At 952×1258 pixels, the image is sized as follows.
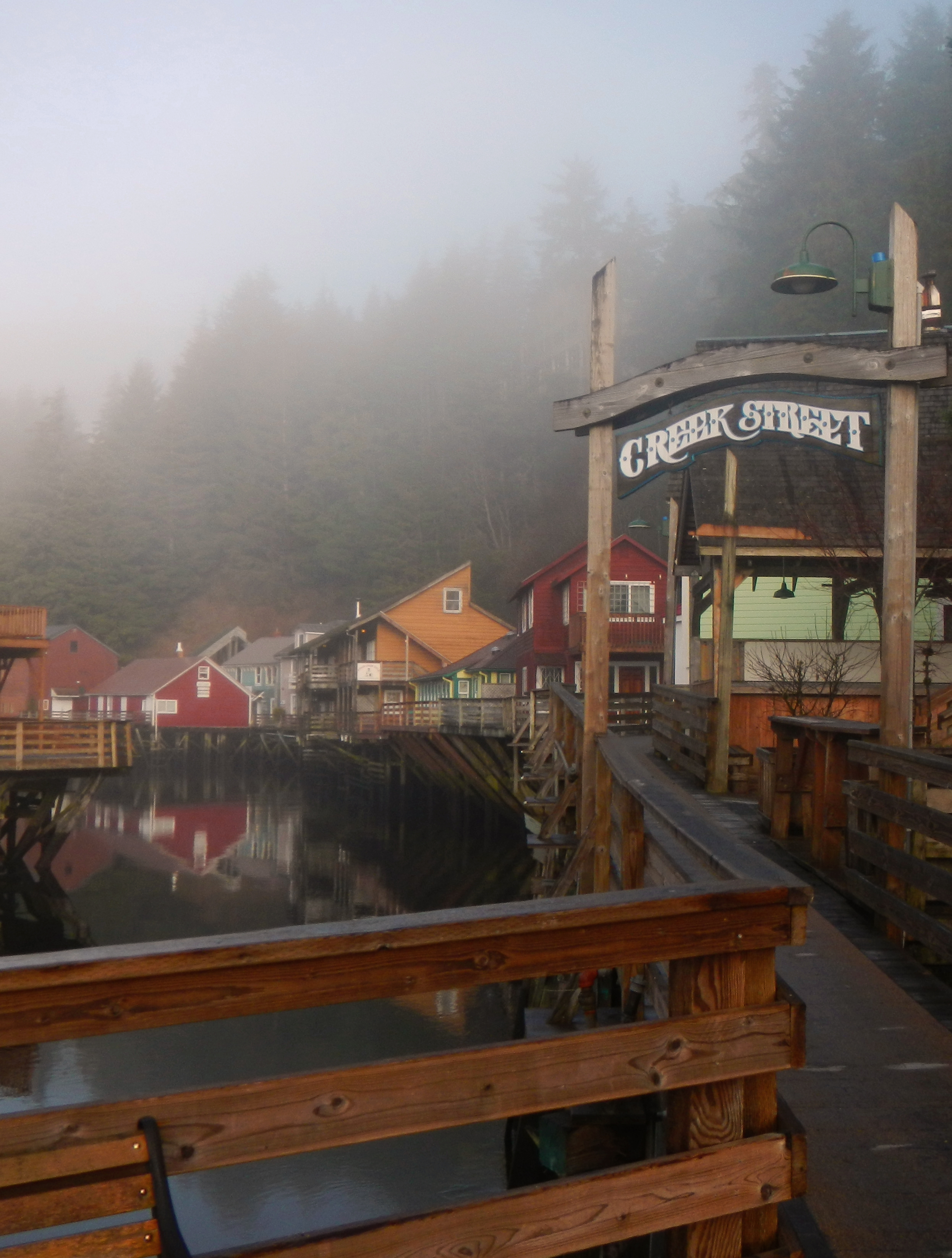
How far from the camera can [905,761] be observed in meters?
5.96

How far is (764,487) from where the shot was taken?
720 inches

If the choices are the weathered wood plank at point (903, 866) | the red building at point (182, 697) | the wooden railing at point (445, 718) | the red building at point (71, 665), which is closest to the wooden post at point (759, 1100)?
the weathered wood plank at point (903, 866)

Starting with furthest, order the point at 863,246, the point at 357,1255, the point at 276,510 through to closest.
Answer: the point at 276,510 < the point at 863,246 < the point at 357,1255

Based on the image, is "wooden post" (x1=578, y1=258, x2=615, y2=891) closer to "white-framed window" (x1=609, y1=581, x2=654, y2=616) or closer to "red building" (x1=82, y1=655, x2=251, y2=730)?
"white-framed window" (x1=609, y1=581, x2=654, y2=616)

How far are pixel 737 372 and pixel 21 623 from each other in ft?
112

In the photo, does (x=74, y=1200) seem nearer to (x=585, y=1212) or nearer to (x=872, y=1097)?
(x=585, y=1212)

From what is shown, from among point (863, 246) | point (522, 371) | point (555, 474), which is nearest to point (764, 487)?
point (863, 246)

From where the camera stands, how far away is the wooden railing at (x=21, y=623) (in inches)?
1485

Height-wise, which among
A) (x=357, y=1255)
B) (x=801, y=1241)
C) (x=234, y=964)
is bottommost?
(x=801, y=1241)

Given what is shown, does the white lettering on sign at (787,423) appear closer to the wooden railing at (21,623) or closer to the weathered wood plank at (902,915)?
the weathered wood plank at (902,915)

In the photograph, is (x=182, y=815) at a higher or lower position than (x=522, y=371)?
lower

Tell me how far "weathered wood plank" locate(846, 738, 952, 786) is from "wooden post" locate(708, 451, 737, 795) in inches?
172

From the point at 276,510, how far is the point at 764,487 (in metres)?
80.1

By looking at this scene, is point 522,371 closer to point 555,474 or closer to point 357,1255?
point 555,474
